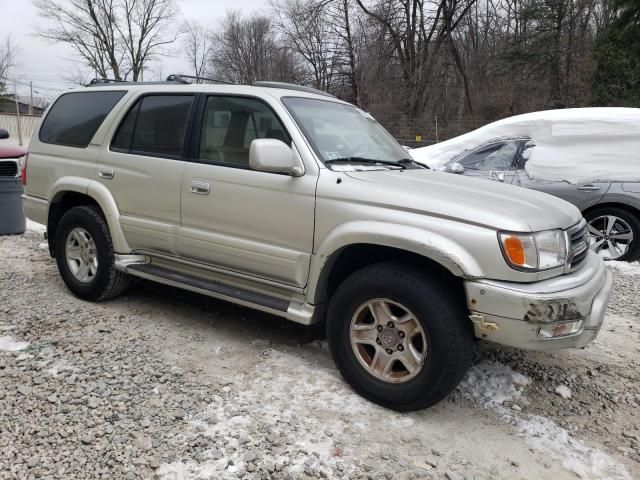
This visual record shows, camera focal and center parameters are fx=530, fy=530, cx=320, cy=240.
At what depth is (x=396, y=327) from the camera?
3.01 metres

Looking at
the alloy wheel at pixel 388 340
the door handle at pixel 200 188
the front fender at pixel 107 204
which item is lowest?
the alloy wheel at pixel 388 340

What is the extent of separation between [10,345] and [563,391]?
148 inches

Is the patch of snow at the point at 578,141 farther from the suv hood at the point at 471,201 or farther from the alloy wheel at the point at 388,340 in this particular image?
the alloy wheel at the point at 388,340

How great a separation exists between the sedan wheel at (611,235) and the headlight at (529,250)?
4193mm

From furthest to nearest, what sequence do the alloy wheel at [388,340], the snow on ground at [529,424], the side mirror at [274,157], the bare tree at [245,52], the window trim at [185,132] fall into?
the bare tree at [245,52] < the window trim at [185,132] < the side mirror at [274,157] < the alloy wheel at [388,340] < the snow on ground at [529,424]

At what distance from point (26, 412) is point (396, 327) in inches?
82.4

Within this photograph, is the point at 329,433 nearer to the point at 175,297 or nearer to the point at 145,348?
the point at 145,348

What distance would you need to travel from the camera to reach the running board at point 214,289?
346 centimetres

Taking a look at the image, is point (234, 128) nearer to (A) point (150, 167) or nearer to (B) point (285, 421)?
(A) point (150, 167)

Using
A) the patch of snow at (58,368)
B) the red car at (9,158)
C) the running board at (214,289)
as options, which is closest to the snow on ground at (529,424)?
the running board at (214,289)

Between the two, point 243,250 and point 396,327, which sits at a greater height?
point 243,250

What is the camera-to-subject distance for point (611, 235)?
644 centimetres

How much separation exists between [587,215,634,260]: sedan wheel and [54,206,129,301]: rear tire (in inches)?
214

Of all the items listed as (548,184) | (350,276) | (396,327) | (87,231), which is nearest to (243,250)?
(350,276)
